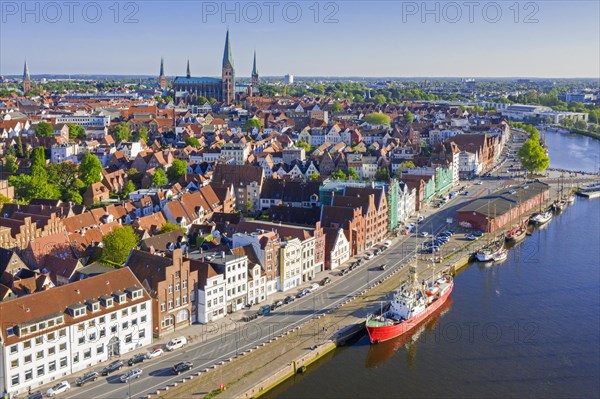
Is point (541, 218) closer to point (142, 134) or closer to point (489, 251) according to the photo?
point (489, 251)

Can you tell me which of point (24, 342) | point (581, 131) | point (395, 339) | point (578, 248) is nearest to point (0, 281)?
point (24, 342)

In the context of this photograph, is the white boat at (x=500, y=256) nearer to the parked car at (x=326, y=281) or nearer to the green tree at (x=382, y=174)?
the parked car at (x=326, y=281)

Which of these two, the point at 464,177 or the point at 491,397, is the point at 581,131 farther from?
the point at 491,397

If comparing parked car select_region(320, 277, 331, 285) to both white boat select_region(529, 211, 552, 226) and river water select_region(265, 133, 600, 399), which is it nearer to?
river water select_region(265, 133, 600, 399)

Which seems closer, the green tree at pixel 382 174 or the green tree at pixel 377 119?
the green tree at pixel 382 174

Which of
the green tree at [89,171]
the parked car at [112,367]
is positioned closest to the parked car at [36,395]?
the parked car at [112,367]

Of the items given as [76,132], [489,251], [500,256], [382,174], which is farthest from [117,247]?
[76,132]
